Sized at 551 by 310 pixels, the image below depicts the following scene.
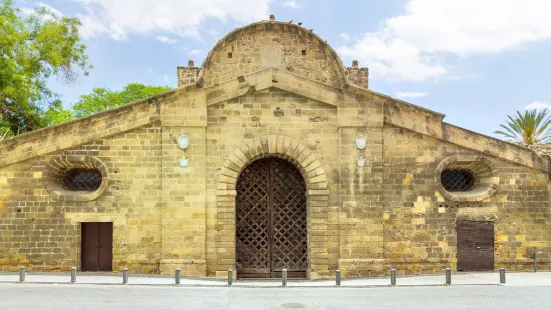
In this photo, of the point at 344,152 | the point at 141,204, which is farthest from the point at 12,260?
the point at 344,152

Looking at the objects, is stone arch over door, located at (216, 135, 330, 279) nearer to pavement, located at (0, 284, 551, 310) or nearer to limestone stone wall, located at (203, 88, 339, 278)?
limestone stone wall, located at (203, 88, 339, 278)

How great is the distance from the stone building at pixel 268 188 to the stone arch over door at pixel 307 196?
0.12ft

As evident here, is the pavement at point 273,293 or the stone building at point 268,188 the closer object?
the pavement at point 273,293

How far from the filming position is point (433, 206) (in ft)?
57.4

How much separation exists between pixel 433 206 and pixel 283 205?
5.16 m

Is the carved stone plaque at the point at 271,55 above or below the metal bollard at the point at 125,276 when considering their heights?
above

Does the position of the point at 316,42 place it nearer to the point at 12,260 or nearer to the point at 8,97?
the point at 12,260

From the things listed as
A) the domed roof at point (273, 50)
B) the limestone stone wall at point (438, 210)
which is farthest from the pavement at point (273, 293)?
the domed roof at point (273, 50)

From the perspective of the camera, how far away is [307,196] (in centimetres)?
1738

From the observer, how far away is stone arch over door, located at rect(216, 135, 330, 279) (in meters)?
16.9

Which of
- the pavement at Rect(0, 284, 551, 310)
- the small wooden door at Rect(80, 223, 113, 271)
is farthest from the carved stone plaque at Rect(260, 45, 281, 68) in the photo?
the pavement at Rect(0, 284, 551, 310)

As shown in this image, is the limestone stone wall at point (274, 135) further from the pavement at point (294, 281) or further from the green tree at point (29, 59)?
the green tree at point (29, 59)

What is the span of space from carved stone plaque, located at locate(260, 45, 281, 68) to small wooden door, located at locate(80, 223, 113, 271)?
885 cm

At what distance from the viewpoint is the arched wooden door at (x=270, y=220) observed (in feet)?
57.6
